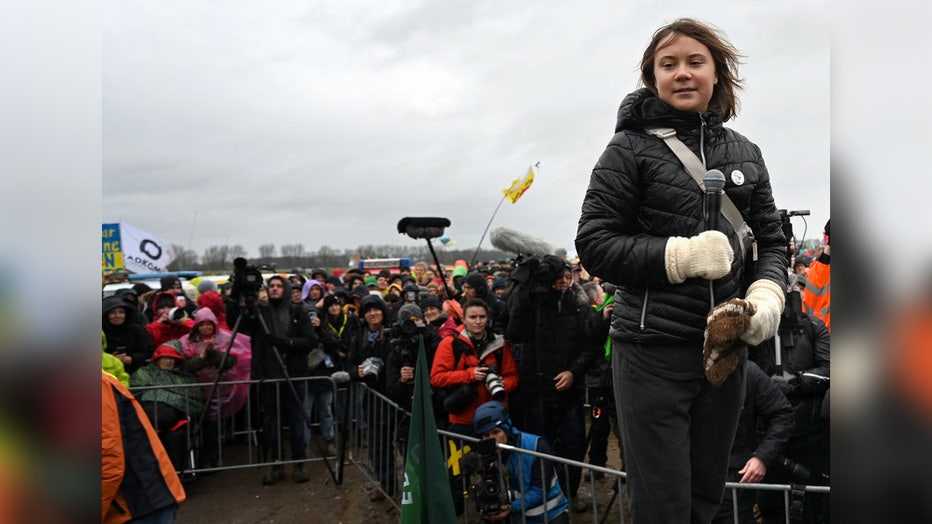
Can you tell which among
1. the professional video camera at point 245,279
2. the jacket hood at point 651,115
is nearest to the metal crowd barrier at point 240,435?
the professional video camera at point 245,279

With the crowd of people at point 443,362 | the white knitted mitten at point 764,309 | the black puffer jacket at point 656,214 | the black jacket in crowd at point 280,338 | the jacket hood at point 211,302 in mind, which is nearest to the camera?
the white knitted mitten at point 764,309

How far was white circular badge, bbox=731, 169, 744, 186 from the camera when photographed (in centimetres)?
161

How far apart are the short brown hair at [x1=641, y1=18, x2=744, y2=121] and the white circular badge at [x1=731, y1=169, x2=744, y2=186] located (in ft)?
0.76

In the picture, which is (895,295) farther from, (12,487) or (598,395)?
(598,395)

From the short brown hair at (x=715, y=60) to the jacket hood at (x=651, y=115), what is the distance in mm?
65

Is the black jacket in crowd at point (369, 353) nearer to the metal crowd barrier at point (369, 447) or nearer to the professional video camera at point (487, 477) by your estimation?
the metal crowd barrier at point (369, 447)

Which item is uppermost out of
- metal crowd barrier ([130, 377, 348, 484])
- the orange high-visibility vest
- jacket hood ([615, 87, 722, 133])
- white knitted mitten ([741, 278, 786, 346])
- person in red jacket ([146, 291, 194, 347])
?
jacket hood ([615, 87, 722, 133])

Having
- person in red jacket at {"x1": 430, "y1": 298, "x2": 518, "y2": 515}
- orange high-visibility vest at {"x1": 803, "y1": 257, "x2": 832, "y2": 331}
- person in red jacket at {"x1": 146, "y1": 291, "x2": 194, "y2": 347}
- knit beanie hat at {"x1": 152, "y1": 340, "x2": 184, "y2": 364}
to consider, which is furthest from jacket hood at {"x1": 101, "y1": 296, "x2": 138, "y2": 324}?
orange high-visibility vest at {"x1": 803, "y1": 257, "x2": 832, "y2": 331}

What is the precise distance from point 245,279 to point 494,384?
269 cm

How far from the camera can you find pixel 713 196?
1541mm

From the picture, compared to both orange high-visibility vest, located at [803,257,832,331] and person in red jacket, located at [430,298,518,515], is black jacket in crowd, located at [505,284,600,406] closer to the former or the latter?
person in red jacket, located at [430,298,518,515]

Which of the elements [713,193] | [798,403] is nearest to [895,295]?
[713,193]

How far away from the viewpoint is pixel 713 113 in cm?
170

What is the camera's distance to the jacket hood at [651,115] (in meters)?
1.65
